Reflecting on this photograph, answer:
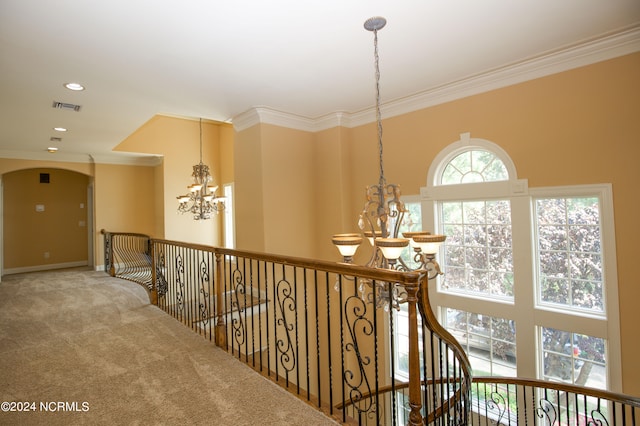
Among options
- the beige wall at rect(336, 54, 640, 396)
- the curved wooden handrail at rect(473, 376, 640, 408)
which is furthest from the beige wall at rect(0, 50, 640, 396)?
the curved wooden handrail at rect(473, 376, 640, 408)

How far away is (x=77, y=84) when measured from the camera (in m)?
3.81

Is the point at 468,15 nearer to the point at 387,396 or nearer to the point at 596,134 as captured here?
the point at 596,134

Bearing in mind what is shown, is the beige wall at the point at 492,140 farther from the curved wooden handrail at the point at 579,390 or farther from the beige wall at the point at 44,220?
the beige wall at the point at 44,220

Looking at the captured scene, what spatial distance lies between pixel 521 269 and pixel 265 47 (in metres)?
3.71

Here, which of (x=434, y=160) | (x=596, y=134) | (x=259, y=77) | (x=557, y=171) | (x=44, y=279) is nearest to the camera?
(x=596, y=134)

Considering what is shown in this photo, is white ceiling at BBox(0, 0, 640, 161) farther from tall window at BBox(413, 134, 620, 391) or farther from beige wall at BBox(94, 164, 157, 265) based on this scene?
beige wall at BBox(94, 164, 157, 265)

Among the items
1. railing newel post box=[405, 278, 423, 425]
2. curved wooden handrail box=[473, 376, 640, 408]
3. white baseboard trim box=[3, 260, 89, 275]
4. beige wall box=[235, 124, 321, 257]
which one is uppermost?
beige wall box=[235, 124, 321, 257]

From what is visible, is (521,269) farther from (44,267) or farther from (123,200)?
(44,267)

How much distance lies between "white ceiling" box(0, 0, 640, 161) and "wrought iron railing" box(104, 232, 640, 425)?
77.1 inches

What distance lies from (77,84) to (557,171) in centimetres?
552

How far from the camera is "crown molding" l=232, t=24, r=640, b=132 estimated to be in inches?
126

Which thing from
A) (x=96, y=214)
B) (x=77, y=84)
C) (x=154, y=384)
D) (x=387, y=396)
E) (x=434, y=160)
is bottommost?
(x=387, y=396)

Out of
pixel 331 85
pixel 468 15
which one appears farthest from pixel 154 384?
pixel 468 15

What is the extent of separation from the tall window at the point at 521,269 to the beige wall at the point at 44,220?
377 inches
